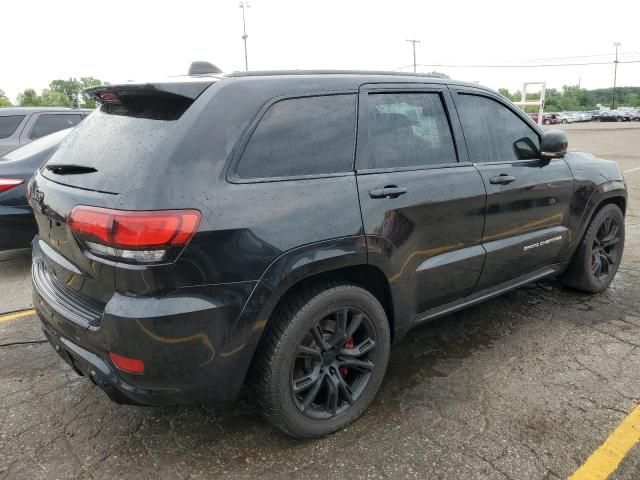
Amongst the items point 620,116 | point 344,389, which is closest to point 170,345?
point 344,389

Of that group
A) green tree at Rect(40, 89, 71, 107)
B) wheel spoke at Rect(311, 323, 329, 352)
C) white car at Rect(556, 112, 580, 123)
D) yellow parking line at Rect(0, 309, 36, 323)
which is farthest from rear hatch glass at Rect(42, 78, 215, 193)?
white car at Rect(556, 112, 580, 123)

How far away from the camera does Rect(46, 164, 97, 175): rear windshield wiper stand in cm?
230

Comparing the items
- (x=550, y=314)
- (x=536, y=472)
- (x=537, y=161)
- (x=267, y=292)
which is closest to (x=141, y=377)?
(x=267, y=292)

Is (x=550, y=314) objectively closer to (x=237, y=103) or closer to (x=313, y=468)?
(x=313, y=468)

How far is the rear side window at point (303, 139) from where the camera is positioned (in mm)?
2244

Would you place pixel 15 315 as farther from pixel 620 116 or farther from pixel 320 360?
pixel 620 116

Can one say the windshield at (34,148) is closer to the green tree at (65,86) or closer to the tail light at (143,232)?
the tail light at (143,232)

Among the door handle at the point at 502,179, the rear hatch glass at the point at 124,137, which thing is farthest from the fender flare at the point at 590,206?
the rear hatch glass at the point at 124,137

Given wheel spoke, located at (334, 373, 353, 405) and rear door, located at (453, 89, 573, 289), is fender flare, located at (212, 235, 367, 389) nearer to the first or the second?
wheel spoke, located at (334, 373, 353, 405)

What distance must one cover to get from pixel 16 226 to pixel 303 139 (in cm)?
357

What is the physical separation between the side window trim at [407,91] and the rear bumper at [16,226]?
3534 millimetres

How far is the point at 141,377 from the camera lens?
6.81 feet

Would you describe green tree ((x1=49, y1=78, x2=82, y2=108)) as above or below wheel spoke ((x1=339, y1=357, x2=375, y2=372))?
above

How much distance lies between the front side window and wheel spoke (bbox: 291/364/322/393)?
1.64 m
